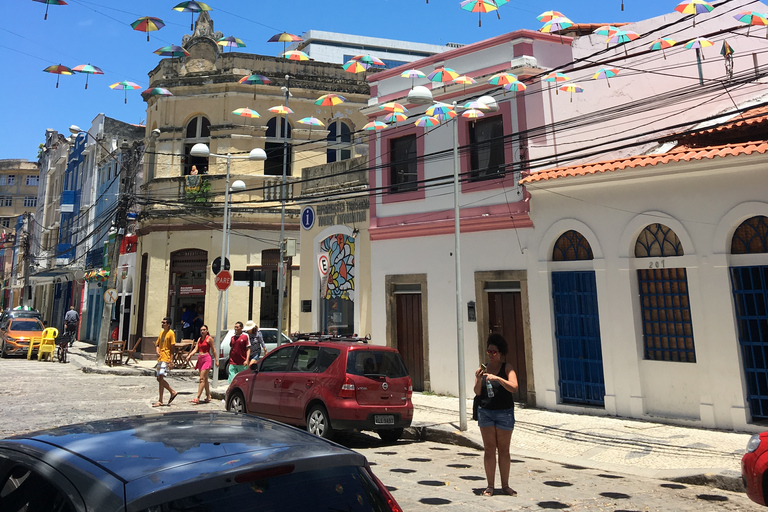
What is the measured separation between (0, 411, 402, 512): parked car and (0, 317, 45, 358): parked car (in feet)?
90.2

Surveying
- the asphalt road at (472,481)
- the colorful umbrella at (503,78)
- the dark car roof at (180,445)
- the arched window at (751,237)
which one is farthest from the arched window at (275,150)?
the dark car roof at (180,445)

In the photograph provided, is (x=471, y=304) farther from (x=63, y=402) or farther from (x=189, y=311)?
(x=189, y=311)

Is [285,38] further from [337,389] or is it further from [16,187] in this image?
[16,187]

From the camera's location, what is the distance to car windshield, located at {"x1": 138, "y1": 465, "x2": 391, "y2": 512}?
7.21 feet

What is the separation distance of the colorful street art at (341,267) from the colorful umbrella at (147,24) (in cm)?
A: 751

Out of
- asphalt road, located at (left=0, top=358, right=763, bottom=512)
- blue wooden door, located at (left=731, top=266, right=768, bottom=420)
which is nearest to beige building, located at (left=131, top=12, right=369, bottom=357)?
asphalt road, located at (left=0, top=358, right=763, bottom=512)

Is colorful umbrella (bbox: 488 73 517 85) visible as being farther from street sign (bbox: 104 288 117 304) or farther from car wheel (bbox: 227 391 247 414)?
street sign (bbox: 104 288 117 304)

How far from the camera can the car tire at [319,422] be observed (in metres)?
8.83

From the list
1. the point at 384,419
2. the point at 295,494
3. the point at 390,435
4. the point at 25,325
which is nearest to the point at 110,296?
the point at 25,325

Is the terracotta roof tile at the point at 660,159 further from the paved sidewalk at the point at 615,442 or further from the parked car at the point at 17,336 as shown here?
the parked car at the point at 17,336

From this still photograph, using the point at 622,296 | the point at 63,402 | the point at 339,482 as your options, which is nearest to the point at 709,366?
the point at 622,296

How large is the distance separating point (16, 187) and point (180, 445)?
8468 centimetres

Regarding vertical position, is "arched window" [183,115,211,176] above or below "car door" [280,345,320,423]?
above

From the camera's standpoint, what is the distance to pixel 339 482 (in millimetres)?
2539
